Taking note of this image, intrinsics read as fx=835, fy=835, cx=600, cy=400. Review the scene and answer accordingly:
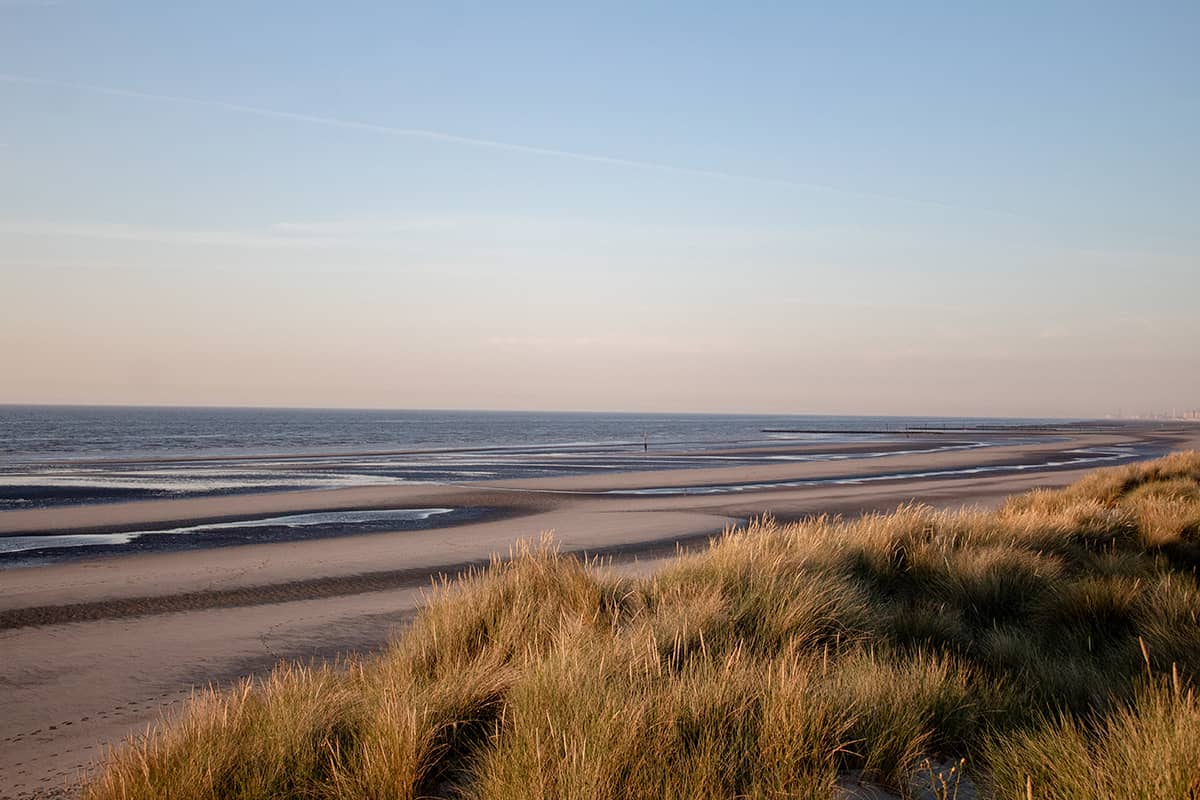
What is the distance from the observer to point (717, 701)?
4.25 metres

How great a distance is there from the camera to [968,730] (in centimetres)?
458

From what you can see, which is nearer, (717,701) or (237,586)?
(717,701)

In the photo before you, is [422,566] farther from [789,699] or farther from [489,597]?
[789,699]

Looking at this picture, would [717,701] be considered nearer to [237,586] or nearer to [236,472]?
[237,586]

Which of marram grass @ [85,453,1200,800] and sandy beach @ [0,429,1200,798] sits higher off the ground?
marram grass @ [85,453,1200,800]

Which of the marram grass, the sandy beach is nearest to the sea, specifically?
the sandy beach

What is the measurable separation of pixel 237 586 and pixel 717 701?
33.8ft

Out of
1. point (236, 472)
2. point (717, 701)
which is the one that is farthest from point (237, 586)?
point (236, 472)

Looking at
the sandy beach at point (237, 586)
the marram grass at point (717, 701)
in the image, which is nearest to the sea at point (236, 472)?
the sandy beach at point (237, 586)

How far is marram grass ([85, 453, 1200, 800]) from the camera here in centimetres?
375

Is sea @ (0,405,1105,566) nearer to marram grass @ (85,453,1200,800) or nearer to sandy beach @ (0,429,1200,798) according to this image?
sandy beach @ (0,429,1200,798)

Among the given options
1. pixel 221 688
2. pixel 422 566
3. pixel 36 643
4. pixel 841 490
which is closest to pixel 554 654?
pixel 221 688

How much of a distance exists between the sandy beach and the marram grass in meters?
1.55

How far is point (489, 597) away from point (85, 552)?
40.6ft
